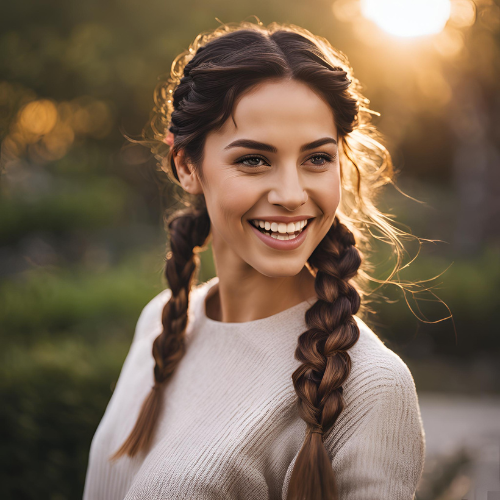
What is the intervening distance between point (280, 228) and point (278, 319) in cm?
36

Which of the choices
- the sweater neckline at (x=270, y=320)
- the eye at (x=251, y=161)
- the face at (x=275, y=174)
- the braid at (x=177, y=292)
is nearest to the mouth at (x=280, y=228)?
the face at (x=275, y=174)

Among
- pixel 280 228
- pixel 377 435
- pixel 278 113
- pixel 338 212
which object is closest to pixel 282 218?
pixel 280 228

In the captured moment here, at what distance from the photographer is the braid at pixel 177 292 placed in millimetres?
1876

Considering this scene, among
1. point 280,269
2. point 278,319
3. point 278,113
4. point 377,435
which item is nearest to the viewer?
point 377,435

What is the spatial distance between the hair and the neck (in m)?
0.09

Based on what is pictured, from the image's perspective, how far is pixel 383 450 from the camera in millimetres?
1301

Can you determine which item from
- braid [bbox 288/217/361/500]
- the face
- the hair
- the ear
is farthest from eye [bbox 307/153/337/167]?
the ear

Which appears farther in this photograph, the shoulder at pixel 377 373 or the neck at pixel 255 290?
the neck at pixel 255 290

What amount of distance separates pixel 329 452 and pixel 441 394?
5.03 m

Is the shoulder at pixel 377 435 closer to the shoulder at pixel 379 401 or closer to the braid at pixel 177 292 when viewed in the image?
the shoulder at pixel 379 401

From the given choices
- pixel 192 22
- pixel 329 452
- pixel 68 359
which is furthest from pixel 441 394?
pixel 192 22

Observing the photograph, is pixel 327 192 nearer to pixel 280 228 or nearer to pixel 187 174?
pixel 280 228

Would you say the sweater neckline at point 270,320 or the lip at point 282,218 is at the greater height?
the lip at point 282,218

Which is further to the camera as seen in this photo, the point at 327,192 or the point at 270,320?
the point at 270,320
